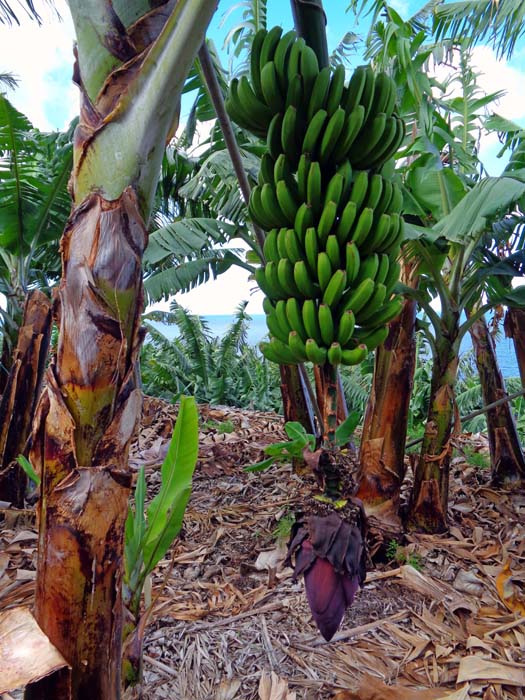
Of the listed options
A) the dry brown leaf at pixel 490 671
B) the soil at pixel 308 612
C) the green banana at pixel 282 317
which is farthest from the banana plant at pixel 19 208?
the dry brown leaf at pixel 490 671

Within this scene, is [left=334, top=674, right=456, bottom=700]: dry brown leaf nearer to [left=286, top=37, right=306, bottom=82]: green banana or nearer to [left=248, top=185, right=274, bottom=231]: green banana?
[left=248, top=185, right=274, bottom=231]: green banana

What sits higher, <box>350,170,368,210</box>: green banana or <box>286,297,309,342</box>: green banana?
<box>350,170,368,210</box>: green banana

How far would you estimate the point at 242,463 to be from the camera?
2785 mm

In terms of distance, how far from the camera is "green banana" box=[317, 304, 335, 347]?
3.11ft

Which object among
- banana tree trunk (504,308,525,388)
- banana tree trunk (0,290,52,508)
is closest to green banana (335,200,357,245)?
banana tree trunk (0,290,52,508)

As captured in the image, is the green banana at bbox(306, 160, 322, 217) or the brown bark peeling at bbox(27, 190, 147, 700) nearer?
the brown bark peeling at bbox(27, 190, 147, 700)

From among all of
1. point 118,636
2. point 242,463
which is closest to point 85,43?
point 118,636

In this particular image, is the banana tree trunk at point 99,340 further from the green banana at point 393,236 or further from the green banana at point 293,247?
the green banana at point 393,236

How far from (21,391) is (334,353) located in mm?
1780

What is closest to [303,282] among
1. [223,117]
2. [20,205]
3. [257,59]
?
[223,117]

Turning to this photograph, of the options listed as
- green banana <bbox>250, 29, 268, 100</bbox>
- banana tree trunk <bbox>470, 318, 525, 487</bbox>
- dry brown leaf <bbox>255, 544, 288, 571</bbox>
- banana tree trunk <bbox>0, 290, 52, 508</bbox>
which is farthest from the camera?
banana tree trunk <bbox>470, 318, 525, 487</bbox>

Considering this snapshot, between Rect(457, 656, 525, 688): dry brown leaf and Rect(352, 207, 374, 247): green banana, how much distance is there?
1.11 m

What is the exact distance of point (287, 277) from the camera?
→ 3.32 ft

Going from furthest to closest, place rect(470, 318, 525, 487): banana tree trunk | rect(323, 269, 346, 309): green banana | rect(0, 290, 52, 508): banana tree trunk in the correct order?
rect(470, 318, 525, 487): banana tree trunk < rect(0, 290, 52, 508): banana tree trunk < rect(323, 269, 346, 309): green banana
